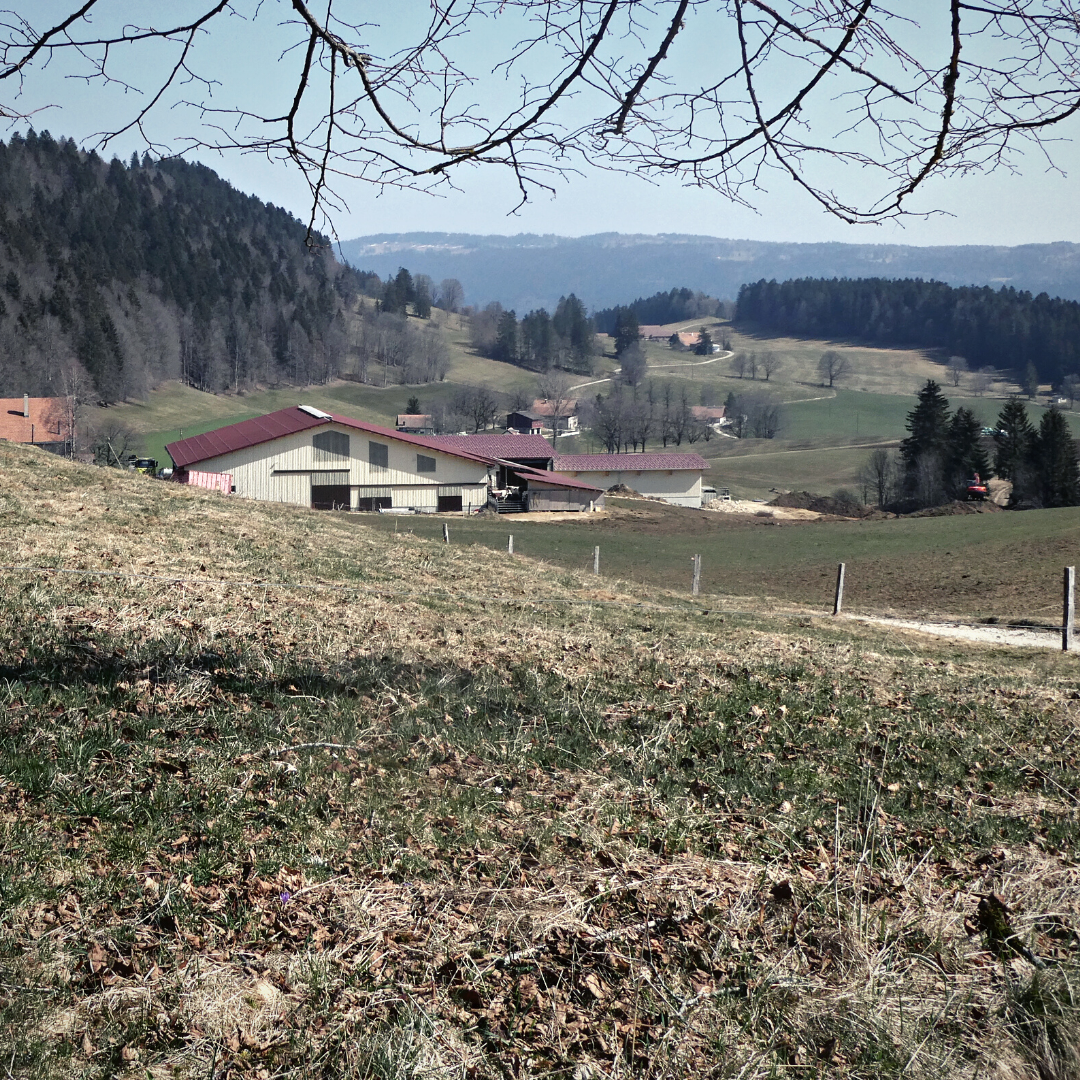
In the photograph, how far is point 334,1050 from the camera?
3338 mm

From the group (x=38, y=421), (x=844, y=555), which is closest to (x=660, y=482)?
(x=844, y=555)

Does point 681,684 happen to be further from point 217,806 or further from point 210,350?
point 210,350

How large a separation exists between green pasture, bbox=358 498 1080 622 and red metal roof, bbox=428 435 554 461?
52.6ft

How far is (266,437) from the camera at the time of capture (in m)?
61.7

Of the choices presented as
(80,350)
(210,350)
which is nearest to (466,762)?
(80,350)

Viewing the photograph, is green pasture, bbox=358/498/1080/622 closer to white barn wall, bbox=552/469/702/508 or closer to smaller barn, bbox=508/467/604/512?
smaller barn, bbox=508/467/604/512

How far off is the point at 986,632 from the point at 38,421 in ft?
287

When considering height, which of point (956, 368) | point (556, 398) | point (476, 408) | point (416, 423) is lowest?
point (416, 423)

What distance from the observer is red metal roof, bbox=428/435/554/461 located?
75331 mm

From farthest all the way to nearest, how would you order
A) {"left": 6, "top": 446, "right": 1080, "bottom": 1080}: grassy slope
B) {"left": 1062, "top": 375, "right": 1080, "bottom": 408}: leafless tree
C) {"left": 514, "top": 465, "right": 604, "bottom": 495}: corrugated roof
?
{"left": 1062, "top": 375, "right": 1080, "bottom": 408}: leafless tree
{"left": 514, "top": 465, "right": 604, "bottom": 495}: corrugated roof
{"left": 6, "top": 446, "right": 1080, "bottom": 1080}: grassy slope

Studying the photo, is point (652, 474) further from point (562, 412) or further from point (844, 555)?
point (562, 412)

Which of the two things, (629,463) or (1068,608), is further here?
(629,463)

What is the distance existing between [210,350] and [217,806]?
→ 520 ft

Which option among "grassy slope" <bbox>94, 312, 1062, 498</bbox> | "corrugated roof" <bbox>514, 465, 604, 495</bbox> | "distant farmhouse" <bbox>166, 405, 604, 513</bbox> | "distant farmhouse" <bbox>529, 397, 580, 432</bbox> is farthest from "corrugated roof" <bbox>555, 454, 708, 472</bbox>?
"distant farmhouse" <bbox>529, 397, 580, 432</bbox>
